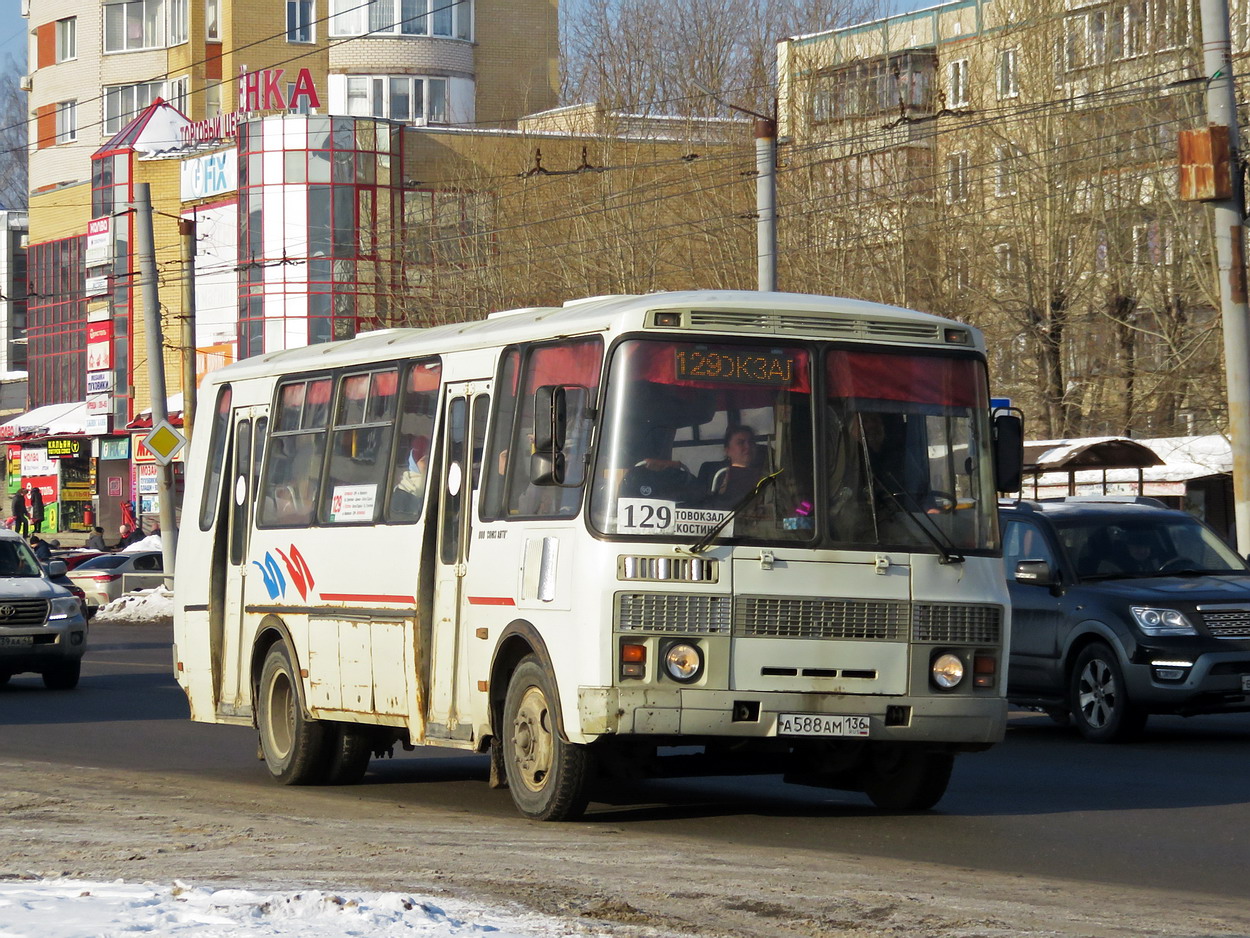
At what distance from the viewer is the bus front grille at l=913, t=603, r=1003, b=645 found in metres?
10.9

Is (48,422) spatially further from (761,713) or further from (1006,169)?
(761,713)

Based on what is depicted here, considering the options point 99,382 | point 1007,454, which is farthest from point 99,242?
point 1007,454

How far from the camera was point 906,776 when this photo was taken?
11.8 metres

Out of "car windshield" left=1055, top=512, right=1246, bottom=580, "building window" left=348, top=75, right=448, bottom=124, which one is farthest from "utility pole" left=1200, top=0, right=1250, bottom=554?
"building window" left=348, top=75, right=448, bottom=124

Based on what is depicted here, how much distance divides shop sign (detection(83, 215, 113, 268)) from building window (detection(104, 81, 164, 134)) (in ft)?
45.4

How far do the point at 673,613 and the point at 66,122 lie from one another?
85.8m

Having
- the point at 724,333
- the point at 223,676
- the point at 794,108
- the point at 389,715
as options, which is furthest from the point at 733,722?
the point at 794,108

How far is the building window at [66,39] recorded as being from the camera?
92250 millimetres

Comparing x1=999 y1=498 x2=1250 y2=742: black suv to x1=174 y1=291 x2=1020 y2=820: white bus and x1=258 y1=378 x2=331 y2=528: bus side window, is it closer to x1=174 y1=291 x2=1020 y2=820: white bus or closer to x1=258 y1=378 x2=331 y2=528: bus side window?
x1=174 y1=291 x2=1020 y2=820: white bus

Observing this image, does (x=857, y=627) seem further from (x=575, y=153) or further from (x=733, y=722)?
(x=575, y=153)

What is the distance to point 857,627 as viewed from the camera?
10734 mm

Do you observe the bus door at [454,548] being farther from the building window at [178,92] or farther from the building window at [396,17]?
the building window at [178,92]

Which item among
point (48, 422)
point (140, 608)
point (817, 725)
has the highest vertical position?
point (48, 422)

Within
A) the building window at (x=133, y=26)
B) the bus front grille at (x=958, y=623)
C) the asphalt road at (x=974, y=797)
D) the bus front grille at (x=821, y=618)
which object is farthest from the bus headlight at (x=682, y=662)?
the building window at (x=133, y=26)
